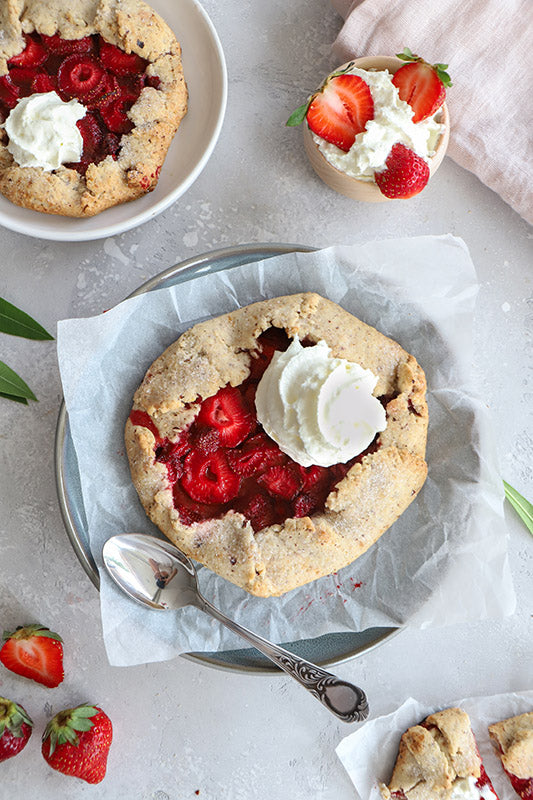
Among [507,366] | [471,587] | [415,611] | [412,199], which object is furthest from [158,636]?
[412,199]

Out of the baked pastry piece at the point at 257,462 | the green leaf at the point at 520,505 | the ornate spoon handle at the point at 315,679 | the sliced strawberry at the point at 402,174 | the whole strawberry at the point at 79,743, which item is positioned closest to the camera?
the ornate spoon handle at the point at 315,679

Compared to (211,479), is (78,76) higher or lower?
higher

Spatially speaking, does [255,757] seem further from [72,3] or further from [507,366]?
[72,3]

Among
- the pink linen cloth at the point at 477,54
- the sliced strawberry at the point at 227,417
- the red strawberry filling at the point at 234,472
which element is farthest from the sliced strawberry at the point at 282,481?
the pink linen cloth at the point at 477,54

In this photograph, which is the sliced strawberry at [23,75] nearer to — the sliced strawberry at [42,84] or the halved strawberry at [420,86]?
the sliced strawberry at [42,84]

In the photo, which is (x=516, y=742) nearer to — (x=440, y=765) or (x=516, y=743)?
(x=516, y=743)

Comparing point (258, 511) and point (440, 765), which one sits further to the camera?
point (440, 765)

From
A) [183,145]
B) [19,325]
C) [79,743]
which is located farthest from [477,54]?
[79,743]
